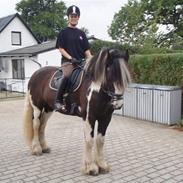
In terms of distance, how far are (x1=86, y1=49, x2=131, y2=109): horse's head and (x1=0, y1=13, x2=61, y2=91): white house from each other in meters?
16.9

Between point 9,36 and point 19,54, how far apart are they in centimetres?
565

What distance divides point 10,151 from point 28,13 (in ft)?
134

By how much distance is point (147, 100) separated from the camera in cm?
984

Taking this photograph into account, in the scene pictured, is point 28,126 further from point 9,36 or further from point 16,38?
point 16,38

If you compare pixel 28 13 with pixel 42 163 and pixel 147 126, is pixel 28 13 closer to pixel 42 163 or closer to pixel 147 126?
pixel 147 126

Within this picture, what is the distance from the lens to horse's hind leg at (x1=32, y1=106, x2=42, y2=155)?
613 cm

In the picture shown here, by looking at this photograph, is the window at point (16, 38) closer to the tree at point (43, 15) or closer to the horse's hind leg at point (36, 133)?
the tree at point (43, 15)

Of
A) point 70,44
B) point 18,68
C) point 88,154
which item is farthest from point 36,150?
point 18,68

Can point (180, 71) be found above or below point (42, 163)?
above

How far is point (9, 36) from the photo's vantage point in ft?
88.9

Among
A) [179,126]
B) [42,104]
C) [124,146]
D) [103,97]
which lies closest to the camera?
[103,97]

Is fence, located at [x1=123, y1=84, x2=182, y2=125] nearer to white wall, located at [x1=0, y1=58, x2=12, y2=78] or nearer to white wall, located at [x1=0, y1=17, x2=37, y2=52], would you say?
white wall, located at [x1=0, y1=58, x2=12, y2=78]

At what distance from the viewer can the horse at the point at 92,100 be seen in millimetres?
4379

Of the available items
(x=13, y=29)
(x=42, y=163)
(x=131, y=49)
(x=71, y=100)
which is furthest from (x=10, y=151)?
(x=13, y=29)
